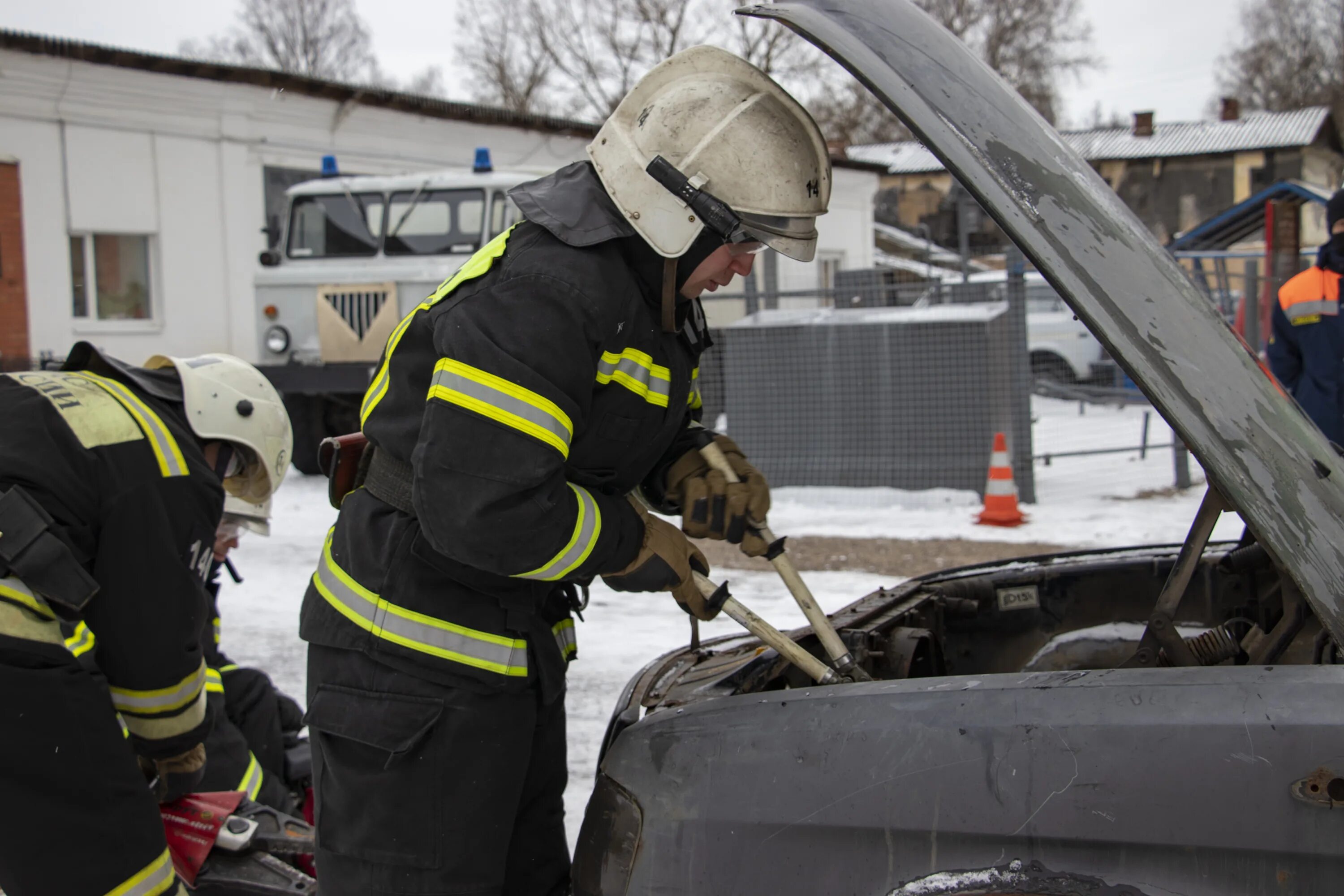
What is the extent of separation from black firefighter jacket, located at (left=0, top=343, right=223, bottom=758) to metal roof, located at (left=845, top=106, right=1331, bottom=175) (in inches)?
1375

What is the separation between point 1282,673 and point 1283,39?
177 feet

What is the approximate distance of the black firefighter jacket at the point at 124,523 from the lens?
6.94 feet

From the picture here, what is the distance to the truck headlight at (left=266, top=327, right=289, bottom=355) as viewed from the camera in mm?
9906

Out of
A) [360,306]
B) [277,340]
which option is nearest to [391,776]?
[360,306]

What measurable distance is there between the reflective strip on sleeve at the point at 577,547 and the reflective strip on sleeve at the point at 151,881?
1.08 m

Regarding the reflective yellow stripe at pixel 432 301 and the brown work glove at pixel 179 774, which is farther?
the brown work glove at pixel 179 774

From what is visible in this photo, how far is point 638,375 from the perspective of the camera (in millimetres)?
1811

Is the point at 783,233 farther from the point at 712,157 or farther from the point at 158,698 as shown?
the point at 158,698

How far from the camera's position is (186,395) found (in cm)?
251

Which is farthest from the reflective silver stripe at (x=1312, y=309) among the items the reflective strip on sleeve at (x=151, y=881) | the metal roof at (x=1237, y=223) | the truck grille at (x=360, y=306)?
the truck grille at (x=360, y=306)

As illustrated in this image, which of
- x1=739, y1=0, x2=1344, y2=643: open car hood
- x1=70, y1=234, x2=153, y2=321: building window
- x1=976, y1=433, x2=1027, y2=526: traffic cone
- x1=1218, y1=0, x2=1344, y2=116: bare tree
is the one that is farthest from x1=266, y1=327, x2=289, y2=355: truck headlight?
x1=1218, y1=0, x2=1344, y2=116: bare tree

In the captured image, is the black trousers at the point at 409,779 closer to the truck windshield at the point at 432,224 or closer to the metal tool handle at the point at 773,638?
the metal tool handle at the point at 773,638

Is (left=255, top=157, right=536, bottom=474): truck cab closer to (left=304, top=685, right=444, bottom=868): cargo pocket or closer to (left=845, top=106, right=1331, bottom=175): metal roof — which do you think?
(left=304, top=685, right=444, bottom=868): cargo pocket

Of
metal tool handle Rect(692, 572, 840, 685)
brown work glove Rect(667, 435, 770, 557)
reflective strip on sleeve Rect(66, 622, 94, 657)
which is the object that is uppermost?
brown work glove Rect(667, 435, 770, 557)
